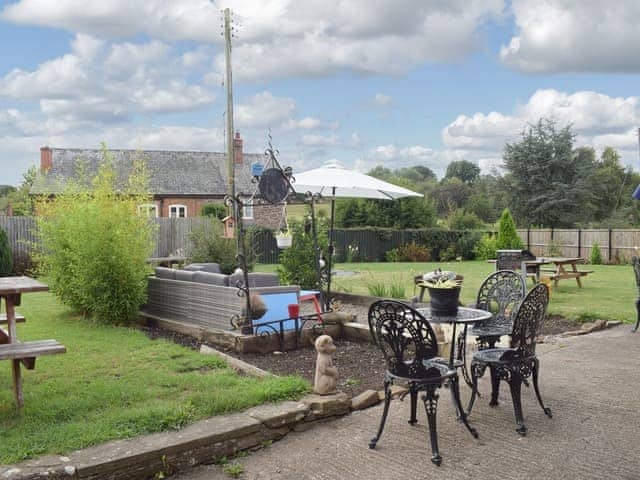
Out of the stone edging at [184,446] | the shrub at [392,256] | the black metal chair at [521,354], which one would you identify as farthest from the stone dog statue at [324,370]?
the shrub at [392,256]

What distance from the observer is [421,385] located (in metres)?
4.08

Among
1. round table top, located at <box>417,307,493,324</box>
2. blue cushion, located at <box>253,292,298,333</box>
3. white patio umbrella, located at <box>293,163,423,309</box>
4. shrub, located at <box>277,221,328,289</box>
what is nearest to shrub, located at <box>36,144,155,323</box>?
blue cushion, located at <box>253,292,298,333</box>

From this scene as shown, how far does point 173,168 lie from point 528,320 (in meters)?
29.2

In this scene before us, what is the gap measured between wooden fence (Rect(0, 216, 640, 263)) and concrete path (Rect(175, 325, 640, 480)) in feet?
50.3

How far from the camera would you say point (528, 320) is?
441 centimetres

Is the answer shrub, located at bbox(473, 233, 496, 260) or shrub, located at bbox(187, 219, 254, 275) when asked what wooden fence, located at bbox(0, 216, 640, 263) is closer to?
shrub, located at bbox(473, 233, 496, 260)

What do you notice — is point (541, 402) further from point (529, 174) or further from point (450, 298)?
point (529, 174)

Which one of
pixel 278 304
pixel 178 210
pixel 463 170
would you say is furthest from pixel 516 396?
pixel 463 170

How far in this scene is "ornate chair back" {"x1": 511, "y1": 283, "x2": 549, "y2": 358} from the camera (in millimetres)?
4340

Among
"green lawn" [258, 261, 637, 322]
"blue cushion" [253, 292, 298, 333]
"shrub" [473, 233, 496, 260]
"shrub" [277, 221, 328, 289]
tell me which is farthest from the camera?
"shrub" [473, 233, 496, 260]

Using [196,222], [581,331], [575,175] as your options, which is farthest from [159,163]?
[581,331]

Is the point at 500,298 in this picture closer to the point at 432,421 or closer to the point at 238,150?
the point at 432,421

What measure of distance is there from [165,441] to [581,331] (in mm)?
6265

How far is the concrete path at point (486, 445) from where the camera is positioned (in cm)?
369
